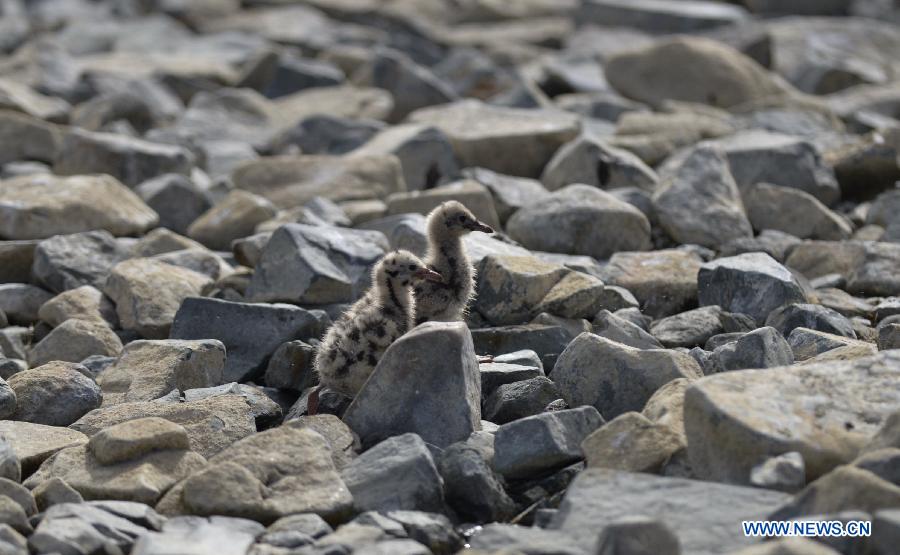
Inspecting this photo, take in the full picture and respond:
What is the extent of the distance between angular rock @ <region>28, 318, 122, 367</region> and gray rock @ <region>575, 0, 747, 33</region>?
1524cm

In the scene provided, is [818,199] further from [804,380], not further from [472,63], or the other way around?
[472,63]

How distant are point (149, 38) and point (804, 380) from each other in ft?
58.5

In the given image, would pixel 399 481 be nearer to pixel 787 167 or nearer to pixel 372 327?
pixel 372 327

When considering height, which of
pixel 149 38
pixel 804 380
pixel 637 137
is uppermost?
pixel 804 380

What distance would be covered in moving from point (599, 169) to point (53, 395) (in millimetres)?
5869

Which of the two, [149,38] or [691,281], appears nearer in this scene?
[691,281]

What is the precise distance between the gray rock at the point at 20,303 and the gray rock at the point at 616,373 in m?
4.14

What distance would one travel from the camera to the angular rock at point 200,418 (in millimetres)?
6570

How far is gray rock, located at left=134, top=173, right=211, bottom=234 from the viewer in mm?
11555

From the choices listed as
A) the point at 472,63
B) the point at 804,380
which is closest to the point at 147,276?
the point at 804,380

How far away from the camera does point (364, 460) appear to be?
6.08m

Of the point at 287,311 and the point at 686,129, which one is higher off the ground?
the point at 287,311

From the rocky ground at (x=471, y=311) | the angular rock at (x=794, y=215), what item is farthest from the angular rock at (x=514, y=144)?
the angular rock at (x=794, y=215)

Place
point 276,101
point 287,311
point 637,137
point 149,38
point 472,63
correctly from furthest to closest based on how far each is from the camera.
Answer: point 149,38 → point 472,63 → point 276,101 → point 637,137 → point 287,311
